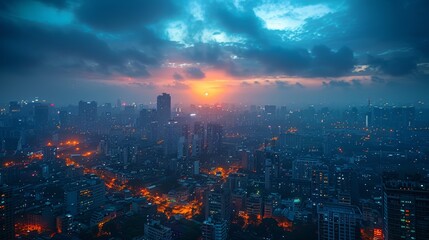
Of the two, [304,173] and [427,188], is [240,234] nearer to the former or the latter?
[427,188]

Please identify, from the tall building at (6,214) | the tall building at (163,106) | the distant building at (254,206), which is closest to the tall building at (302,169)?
the distant building at (254,206)

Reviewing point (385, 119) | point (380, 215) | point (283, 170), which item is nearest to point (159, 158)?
point (283, 170)

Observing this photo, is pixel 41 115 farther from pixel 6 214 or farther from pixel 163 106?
pixel 6 214

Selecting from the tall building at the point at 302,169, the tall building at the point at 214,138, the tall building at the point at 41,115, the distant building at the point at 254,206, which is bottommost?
the distant building at the point at 254,206

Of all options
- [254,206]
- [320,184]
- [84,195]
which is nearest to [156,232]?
[254,206]

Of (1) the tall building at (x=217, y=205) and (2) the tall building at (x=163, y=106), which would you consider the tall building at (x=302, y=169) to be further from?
(2) the tall building at (x=163, y=106)

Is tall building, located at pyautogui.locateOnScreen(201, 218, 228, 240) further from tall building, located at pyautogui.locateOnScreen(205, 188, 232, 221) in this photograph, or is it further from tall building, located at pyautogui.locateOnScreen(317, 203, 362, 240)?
tall building, located at pyautogui.locateOnScreen(317, 203, 362, 240)
